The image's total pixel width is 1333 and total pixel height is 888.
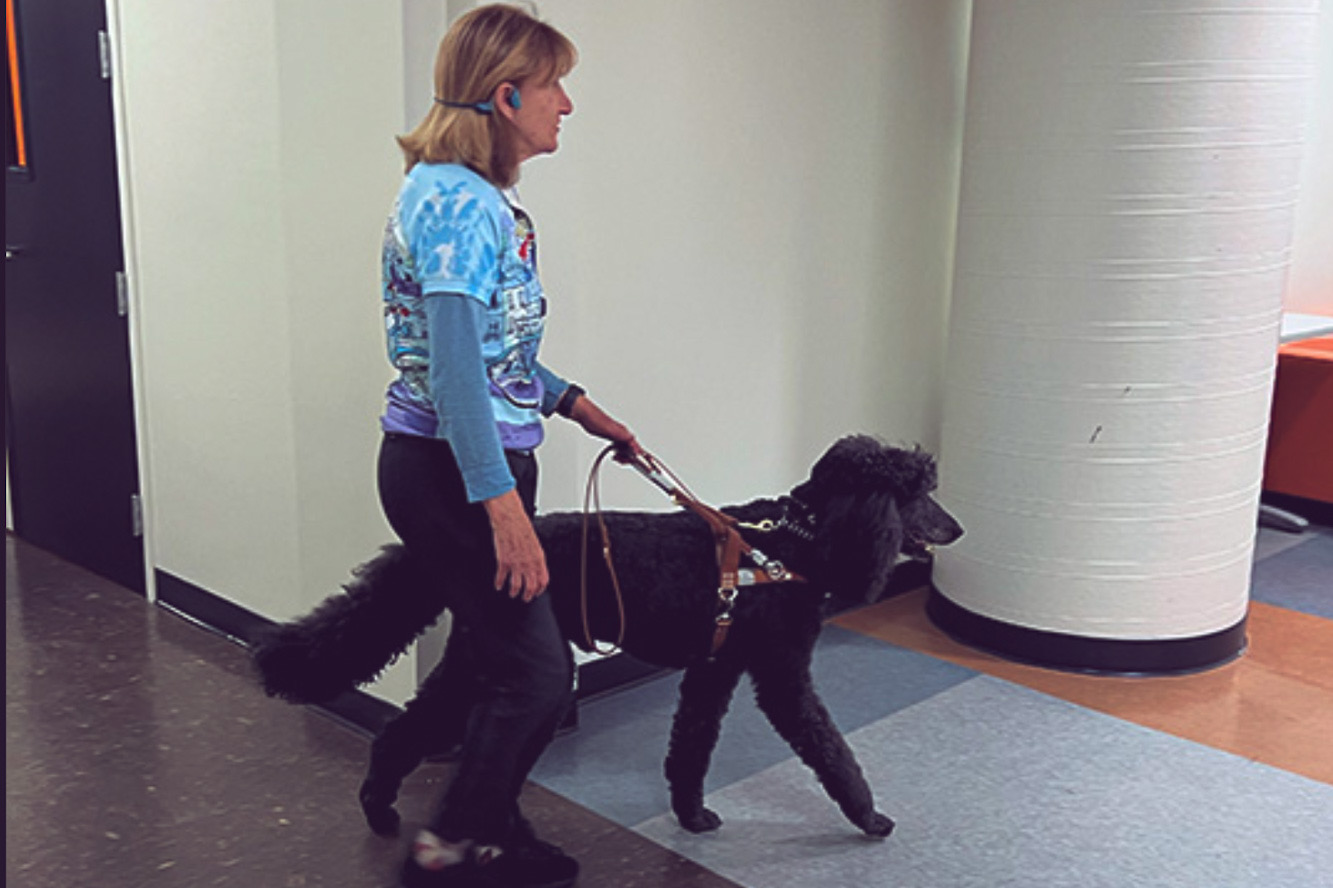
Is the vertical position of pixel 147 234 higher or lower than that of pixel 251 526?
higher

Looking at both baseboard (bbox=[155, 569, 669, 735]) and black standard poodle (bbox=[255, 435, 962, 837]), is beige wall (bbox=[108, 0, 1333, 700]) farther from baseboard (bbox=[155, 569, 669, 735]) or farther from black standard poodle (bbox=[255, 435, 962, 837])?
black standard poodle (bbox=[255, 435, 962, 837])

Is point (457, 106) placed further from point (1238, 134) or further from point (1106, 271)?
point (1238, 134)

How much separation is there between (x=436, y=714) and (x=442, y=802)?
12.1 inches

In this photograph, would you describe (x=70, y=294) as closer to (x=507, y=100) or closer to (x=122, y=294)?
(x=122, y=294)

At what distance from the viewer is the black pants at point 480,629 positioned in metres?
1.86

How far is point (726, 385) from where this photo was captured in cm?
316

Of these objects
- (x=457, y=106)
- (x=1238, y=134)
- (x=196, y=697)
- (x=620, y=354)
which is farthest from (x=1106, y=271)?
(x=196, y=697)

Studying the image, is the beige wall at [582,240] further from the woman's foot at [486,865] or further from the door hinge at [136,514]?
the woman's foot at [486,865]

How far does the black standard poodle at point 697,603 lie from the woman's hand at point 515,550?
0.27m

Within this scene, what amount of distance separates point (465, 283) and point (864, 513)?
83cm

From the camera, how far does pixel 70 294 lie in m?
3.57

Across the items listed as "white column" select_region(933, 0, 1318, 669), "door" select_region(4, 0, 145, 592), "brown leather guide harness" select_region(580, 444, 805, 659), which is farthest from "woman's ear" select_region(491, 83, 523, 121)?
"door" select_region(4, 0, 145, 592)

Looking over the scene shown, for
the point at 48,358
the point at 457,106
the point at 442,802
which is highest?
the point at 457,106

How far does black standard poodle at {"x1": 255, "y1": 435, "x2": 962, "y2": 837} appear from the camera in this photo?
6.97ft
